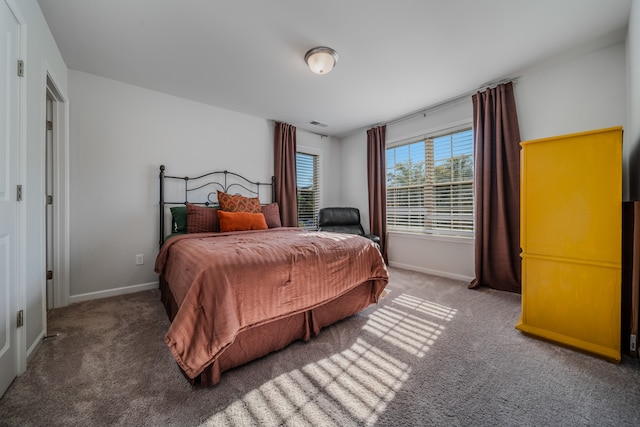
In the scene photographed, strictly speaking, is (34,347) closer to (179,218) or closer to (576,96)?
(179,218)

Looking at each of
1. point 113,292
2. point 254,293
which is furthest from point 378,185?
point 113,292

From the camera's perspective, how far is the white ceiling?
1.81 metres

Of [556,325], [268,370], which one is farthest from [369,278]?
[556,325]

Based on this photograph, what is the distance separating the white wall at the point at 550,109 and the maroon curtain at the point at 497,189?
17cm

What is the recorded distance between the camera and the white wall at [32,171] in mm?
1499

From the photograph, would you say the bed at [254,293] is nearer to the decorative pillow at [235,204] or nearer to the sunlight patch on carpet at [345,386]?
the sunlight patch on carpet at [345,386]

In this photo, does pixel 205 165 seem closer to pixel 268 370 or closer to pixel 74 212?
pixel 74 212

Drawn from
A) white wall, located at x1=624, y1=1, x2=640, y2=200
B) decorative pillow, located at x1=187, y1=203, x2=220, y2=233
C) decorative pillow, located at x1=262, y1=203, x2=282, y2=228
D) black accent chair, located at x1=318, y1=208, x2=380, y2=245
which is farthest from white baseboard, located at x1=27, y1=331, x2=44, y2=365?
white wall, located at x1=624, y1=1, x2=640, y2=200

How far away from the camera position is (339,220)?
4254mm

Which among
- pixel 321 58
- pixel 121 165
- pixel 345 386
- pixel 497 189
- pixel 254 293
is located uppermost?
pixel 321 58

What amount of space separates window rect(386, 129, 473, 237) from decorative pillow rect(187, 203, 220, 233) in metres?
2.77

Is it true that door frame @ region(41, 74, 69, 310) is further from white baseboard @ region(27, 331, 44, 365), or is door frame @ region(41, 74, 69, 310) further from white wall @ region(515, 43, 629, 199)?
white wall @ region(515, 43, 629, 199)

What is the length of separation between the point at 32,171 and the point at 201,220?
1.37m

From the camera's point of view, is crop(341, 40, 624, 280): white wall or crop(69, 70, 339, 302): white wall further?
crop(69, 70, 339, 302): white wall
